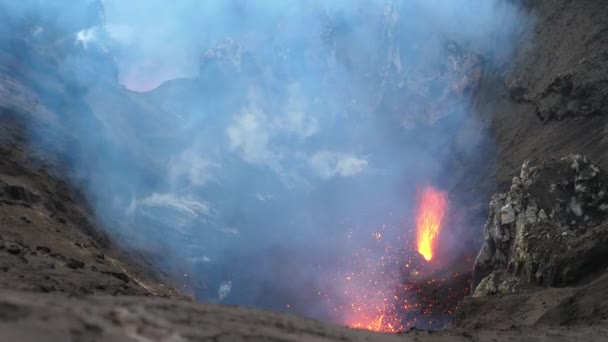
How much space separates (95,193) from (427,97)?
42828 millimetres

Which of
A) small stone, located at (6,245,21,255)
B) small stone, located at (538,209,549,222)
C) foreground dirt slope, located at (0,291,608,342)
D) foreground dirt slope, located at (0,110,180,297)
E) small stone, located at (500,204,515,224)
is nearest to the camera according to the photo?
foreground dirt slope, located at (0,291,608,342)

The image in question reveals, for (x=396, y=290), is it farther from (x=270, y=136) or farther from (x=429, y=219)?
(x=270, y=136)

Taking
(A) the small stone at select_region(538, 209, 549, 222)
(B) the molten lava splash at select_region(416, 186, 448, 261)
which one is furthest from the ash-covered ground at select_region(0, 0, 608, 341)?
(B) the molten lava splash at select_region(416, 186, 448, 261)

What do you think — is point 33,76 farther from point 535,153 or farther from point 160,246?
point 535,153

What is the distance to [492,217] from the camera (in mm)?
29672

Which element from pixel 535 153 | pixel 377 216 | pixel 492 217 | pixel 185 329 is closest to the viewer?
pixel 185 329

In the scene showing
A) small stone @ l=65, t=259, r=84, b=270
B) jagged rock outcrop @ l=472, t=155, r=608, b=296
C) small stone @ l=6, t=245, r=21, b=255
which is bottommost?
small stone @ l=6, t=245, r=21, b=255

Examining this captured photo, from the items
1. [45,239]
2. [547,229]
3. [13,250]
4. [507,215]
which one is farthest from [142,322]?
[507,215]

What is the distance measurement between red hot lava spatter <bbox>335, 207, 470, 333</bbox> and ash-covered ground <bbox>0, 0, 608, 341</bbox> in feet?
0.82

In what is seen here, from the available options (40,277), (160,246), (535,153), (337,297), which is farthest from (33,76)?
(535,153)

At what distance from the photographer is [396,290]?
1699 inches

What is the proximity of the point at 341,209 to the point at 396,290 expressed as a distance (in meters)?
21.9

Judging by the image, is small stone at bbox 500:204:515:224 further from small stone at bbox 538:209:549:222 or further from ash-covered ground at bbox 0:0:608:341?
small stone at bbox 538:209:549:222

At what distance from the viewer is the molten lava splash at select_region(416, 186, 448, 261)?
48.1m
